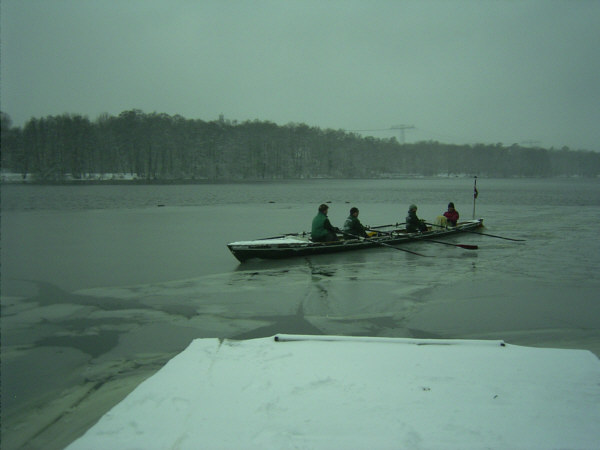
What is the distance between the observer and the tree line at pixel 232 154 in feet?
254

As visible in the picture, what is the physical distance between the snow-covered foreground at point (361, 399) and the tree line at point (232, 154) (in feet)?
184

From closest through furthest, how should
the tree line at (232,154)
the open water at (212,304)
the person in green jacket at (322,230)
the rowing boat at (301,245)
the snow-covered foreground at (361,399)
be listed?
the snow-covered foreground at (361,399) < the open water at (212,304) < the rowing boat at (301,245) < the person in green jacket at (322,230) < the tree line at (232,154)

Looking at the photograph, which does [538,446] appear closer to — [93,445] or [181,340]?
Result: [93,445]

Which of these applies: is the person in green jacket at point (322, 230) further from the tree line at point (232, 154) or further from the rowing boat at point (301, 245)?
the tree line at point (232, 154)

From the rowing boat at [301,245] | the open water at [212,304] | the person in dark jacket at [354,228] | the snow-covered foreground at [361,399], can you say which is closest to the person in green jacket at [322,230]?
the rowing boat at [301,245]

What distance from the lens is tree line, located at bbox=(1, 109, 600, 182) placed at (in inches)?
3051

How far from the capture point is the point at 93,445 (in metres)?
3.04

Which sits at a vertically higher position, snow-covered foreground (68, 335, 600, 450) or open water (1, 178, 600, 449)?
snow-covered foreground (68, 335, 600, 450)

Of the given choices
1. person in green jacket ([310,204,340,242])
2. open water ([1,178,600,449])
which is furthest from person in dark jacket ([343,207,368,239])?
person in green jacket ([310,204,340,242])

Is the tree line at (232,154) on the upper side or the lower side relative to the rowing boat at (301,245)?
upper

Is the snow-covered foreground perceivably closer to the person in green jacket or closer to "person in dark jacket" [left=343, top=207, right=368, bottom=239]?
the person in green jacket

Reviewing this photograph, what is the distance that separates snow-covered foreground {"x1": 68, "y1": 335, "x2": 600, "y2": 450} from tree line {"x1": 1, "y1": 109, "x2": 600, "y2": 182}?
56039mm

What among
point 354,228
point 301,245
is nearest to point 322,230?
point 301,245

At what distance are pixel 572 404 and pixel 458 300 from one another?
4.93 meters
